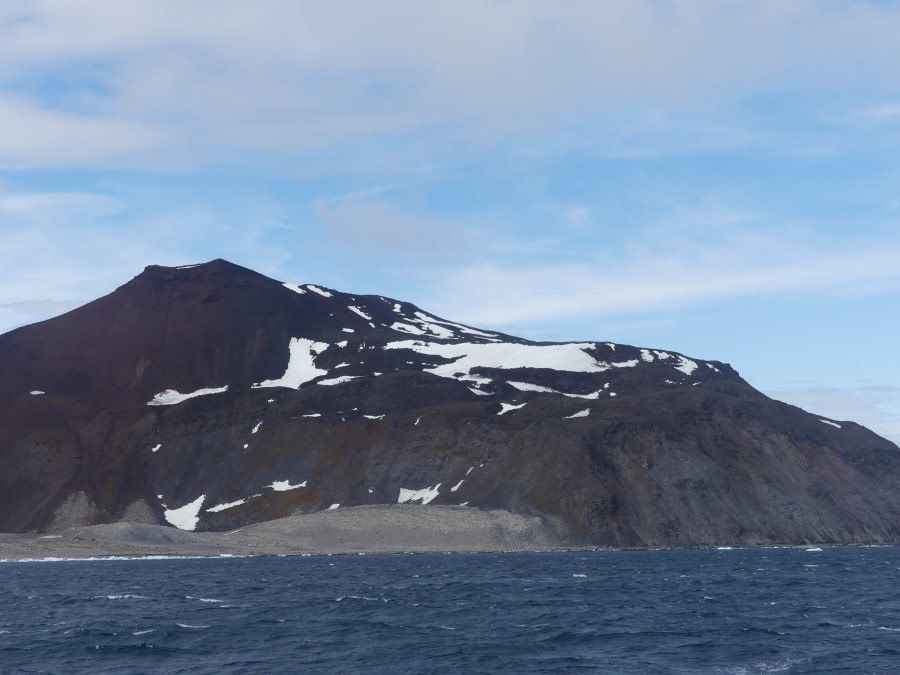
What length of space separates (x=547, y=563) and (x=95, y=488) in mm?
84358

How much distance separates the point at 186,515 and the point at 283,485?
1374cm

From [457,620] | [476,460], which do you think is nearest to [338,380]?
[476,460]

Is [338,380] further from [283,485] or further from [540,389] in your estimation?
[283,485]

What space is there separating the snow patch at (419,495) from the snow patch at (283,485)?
573 inches

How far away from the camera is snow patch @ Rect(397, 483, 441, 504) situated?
152250 millimetres

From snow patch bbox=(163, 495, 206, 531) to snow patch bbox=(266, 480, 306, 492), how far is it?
10600mm

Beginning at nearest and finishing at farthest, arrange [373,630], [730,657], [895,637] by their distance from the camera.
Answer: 1. [730,657]
2. [895,637]
3. [373,630]

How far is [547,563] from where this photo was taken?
11019cm

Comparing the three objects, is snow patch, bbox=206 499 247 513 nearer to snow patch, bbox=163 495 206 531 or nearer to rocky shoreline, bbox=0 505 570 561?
snow patch, bbox=163 495 206 531

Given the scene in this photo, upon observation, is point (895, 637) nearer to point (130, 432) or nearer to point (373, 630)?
point (373, 630)

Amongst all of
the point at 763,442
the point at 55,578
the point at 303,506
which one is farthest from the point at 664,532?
the point at 55,578

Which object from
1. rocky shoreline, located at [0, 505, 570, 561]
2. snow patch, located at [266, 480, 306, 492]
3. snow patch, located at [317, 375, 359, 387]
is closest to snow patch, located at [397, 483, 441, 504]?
rocky shoreline, located at [0, 505, 570, 561]

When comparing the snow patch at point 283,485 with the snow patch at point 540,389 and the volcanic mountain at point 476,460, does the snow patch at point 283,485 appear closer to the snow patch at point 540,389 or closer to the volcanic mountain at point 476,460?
the volcanic mountain at point 476,460

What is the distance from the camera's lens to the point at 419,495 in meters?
153
